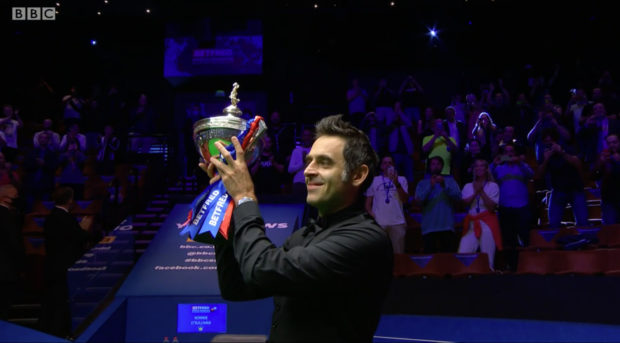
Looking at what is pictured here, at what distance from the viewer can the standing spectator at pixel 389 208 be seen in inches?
300

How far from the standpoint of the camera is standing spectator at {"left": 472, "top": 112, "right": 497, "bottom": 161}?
9.02 m

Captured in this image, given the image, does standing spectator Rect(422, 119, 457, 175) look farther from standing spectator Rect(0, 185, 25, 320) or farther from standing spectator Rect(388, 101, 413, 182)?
standing spectator Rect(0, 185, 25, 320)

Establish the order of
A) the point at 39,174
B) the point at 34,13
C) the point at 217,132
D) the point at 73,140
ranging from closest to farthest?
1. the point at 217,132
2. the point at 39,174
3. the point at 73,140
4. the point at 34,13

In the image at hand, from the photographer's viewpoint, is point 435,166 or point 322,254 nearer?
point 322,254

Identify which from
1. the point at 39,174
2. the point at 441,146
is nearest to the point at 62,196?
the point at 39,174

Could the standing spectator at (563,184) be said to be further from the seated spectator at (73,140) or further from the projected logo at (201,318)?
the seated spectator at (73,140)

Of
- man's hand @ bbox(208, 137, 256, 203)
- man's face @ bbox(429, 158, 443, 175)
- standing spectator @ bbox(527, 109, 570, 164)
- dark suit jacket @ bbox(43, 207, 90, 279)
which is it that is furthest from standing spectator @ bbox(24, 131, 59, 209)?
man's hand @ bbox(208, 137, 256, 203)

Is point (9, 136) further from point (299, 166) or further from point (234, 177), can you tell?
point (234, 177)

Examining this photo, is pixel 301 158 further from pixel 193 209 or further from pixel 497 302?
pixel 193 209

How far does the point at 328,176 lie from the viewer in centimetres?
180

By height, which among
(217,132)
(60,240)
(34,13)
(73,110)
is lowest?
(60,240)

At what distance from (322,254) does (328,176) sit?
0.86ft

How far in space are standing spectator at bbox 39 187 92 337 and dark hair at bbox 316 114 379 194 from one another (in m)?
5.26

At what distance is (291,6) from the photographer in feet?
51.4
